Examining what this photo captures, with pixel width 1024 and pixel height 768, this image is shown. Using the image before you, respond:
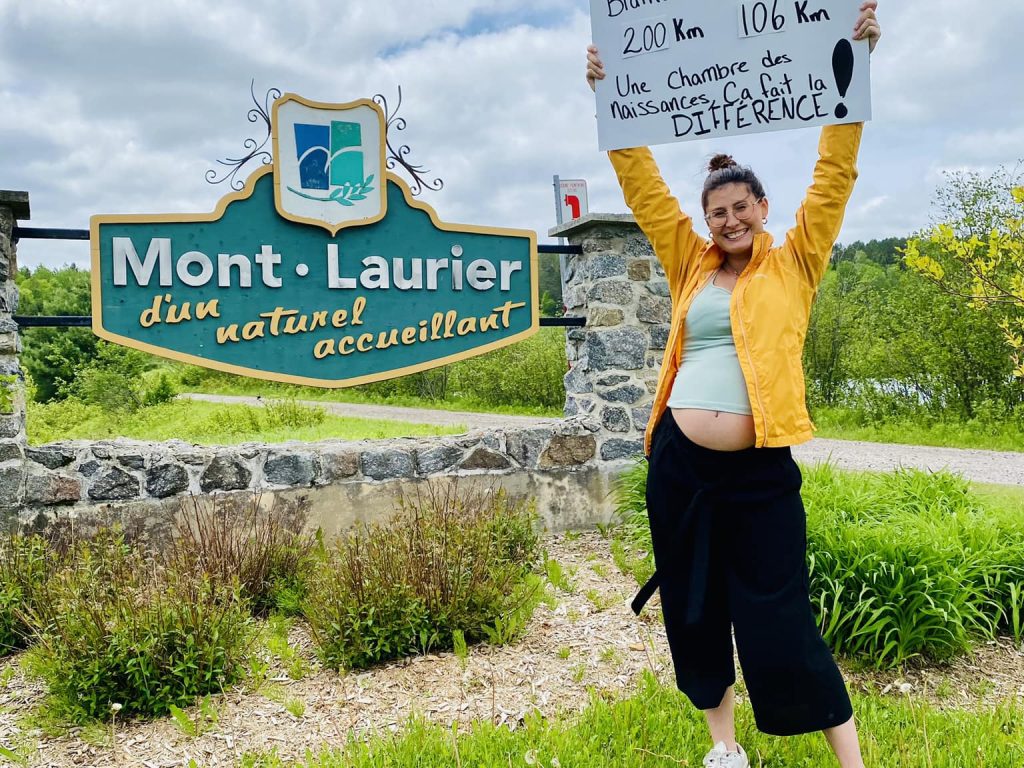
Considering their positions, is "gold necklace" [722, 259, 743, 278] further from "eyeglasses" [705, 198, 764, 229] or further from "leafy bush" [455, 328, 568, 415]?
"leafy bush" [455, 328, 568, 415]

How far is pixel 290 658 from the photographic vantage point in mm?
3309

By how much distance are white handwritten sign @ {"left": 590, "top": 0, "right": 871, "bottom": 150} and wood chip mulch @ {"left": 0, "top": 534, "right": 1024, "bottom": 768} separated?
6.73ft

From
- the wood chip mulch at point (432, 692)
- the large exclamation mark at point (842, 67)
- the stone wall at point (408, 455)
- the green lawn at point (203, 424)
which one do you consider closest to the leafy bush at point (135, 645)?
the wood chip mulch at point (432, 692)

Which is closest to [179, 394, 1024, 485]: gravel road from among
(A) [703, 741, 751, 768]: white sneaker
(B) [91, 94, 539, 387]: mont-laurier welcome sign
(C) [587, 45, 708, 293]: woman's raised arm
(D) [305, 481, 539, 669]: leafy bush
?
(B) [91, 94, 539, 387]: mont-laurier welcome sign

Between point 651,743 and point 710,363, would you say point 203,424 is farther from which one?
point 710,363

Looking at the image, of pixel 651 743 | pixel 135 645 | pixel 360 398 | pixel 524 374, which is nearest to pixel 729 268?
pixel 651 743

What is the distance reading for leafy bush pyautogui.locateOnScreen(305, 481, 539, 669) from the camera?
3.23 meters

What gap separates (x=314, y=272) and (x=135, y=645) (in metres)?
2.41

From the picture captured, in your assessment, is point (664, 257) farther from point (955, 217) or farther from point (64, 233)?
point (955, 217)

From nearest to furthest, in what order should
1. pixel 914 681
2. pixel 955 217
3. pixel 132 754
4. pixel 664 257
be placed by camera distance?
1. pixel 664 257
2. pixel 132 754
3. pixel 914 681
4. pixel 955 217

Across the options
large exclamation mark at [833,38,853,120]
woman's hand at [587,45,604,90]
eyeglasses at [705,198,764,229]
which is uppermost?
woman's hand at [587,45,604,90]

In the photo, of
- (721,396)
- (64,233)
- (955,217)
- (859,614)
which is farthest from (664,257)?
(955,217)

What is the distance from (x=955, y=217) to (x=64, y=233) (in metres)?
10.9

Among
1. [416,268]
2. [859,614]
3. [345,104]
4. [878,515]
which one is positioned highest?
[345,104]
